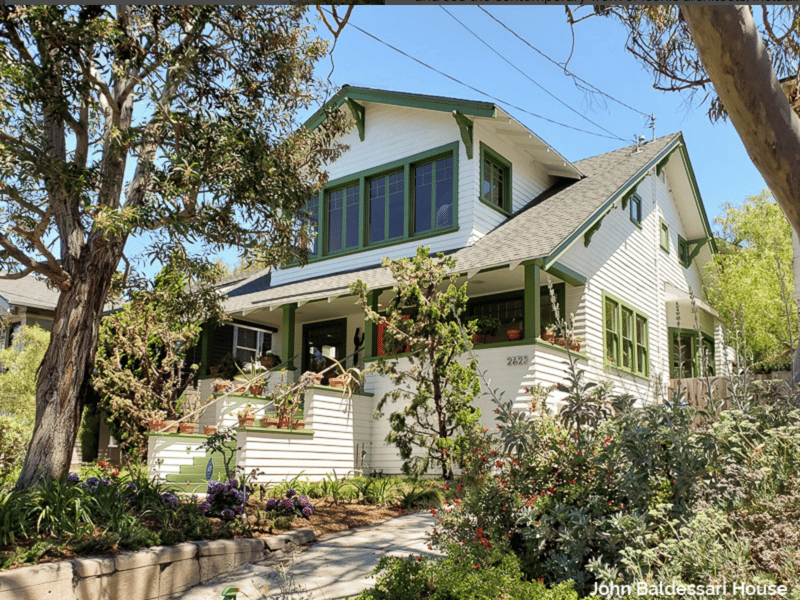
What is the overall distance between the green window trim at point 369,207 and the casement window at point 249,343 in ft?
12.8

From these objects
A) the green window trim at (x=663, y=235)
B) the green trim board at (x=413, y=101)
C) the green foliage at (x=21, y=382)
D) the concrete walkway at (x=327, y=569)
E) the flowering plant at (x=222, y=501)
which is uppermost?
the green trim board at (x=413, y=101)

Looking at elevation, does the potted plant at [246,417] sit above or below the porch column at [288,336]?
below

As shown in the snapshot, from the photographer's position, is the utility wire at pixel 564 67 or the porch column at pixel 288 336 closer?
the utility wire at pixel 564 67

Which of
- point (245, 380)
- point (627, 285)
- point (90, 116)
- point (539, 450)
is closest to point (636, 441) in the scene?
point (539, 450)

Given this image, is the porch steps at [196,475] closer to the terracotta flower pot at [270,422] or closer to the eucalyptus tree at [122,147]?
the terracotta flower pot at [270,422]

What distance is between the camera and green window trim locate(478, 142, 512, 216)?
14.6 metres

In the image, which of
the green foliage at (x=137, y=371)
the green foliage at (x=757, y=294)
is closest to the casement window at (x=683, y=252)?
the green foliage at (x=757, y=294)

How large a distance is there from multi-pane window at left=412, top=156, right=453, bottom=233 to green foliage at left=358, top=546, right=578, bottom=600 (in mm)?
10616

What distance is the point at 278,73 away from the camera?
8.24m

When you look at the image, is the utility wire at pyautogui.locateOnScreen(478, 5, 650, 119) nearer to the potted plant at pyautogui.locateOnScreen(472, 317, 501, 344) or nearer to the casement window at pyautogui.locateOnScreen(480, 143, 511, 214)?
the potted plant at pyautogui.locateOnScreen(472, 317, 501, 344)

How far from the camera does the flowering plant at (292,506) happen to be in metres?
8.16

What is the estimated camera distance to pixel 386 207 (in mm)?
15773

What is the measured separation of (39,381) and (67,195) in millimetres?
2070

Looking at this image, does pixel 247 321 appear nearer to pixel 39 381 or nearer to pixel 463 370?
pixel 463 370
